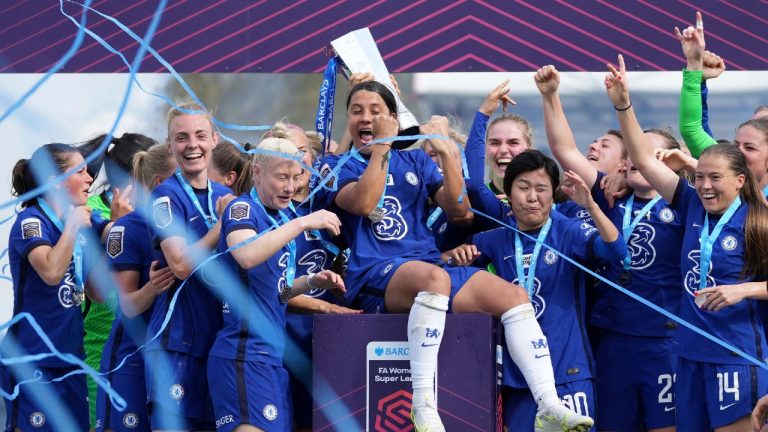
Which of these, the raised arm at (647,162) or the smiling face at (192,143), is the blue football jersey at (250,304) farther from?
the raised arm at (647,162)

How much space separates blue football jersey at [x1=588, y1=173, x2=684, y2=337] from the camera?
5.16 m

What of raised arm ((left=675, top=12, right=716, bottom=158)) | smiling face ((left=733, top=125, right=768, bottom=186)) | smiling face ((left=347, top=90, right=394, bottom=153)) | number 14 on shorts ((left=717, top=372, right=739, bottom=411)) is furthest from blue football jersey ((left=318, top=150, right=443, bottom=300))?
smiling face ((left=733, top=125, right=768, bottom=186))

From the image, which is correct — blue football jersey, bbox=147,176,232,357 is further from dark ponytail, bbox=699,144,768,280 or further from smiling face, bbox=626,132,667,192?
dark ponytail, bbox=699,144,768,280

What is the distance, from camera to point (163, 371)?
495 cm

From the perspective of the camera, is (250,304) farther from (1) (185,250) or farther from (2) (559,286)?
(2) (559,286)

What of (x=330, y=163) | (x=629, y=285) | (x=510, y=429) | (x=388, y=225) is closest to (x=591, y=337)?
(x=629, y=285)

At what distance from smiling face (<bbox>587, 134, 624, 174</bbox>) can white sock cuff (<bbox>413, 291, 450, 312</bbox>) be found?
1611mm

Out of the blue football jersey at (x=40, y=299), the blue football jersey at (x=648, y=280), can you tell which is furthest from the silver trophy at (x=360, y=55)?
the blue football jersey at (x=40, y=299)

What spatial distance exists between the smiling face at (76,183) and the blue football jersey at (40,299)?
0.16 metres

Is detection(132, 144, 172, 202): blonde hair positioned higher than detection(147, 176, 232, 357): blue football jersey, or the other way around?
detection(132, 144, 172, 202): blonde hair

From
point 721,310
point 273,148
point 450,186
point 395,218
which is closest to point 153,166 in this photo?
point 273,148

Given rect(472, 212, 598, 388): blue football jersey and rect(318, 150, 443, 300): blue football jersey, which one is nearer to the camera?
rect(472, 212, 598, 388): blue football jersey

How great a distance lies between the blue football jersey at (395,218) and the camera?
16.4 ft

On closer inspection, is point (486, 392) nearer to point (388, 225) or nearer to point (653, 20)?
point (388, 225)
